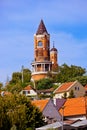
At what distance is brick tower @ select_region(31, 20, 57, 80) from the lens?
12812cm

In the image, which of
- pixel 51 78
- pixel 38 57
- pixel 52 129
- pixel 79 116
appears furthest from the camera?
pixel 38 57

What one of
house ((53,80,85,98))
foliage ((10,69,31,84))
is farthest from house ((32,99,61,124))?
foliage ((10,69,31,84))

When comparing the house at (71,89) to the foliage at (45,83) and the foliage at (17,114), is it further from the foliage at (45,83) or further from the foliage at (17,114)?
the foliage at (17,114)

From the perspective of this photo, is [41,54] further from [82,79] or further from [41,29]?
[82,79]

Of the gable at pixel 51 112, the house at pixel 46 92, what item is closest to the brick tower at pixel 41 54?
the house at pixel 46 92

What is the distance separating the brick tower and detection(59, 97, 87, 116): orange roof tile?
49375 millimetres

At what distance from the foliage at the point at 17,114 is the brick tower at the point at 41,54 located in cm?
6531

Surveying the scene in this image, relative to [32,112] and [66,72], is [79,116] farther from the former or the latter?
[66,72]

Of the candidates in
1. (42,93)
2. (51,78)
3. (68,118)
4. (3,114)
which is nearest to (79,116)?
(68,118)

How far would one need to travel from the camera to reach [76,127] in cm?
6103

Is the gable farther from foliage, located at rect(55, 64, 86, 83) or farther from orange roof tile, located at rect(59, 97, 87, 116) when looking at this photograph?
foliage, located at rect(55, 64, 86, 83)

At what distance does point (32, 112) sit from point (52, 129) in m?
7.87

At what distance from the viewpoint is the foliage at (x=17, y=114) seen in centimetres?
5678

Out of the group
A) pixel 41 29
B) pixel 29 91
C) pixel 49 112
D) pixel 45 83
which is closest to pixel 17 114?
pixel 49 112
